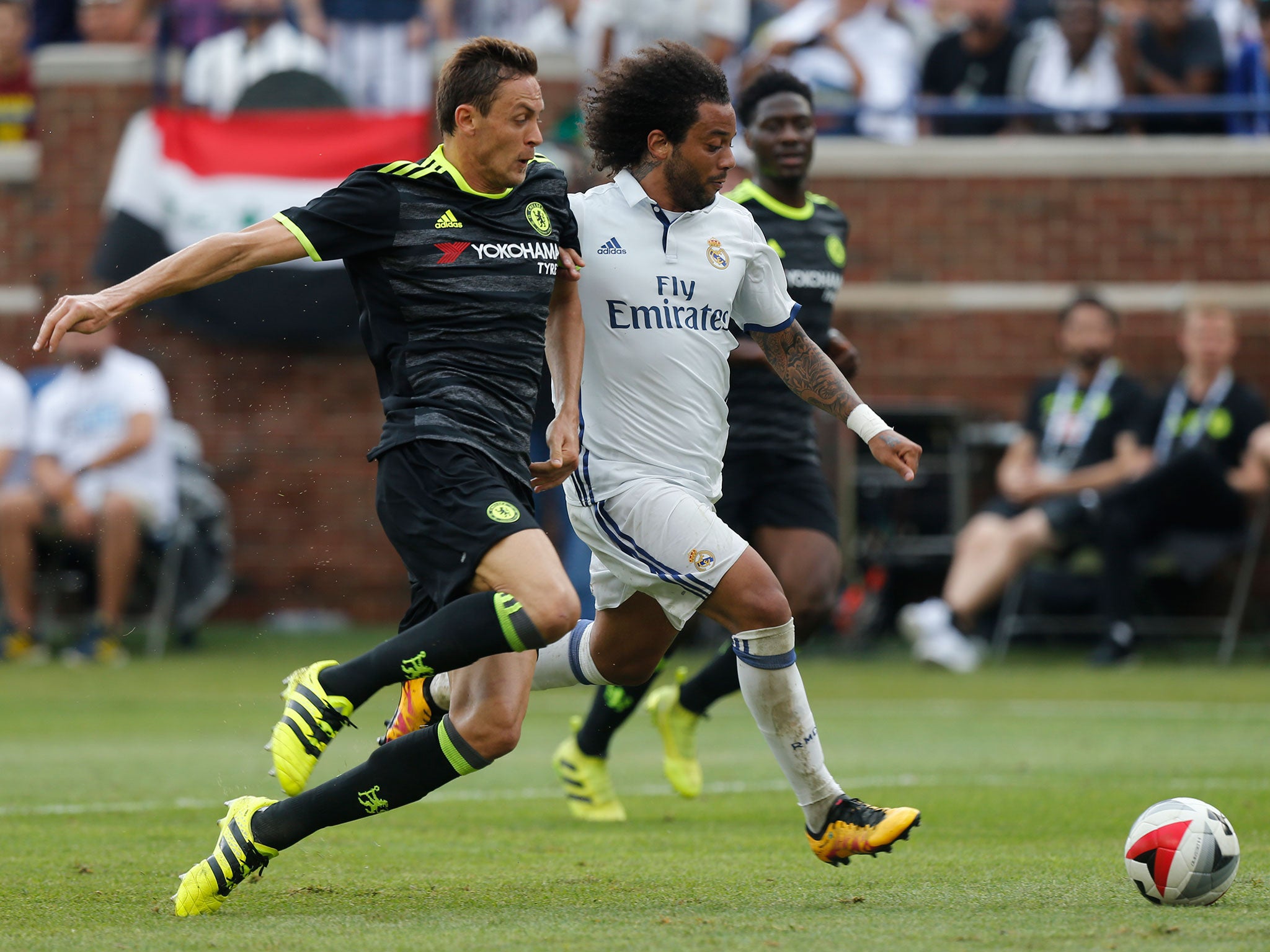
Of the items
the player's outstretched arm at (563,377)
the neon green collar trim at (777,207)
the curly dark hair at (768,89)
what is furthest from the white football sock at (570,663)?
the curly dark hair at (768,89)

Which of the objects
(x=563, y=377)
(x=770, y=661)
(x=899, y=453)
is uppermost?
(x=563, y=377)

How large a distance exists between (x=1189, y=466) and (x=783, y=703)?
8260 mm

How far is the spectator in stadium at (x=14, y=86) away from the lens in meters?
16.2

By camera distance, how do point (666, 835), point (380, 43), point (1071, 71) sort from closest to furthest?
1. point (666, 835)
2. point (1071, 71)
3. point (380, 43)

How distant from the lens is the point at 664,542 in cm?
545

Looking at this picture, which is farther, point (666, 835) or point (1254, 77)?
point (1254, 77)

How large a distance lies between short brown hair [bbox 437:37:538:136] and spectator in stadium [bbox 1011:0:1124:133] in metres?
Result: 10.7

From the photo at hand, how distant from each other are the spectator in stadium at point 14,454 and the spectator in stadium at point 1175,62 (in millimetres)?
9069

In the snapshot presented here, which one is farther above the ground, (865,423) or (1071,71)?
(1071,71)

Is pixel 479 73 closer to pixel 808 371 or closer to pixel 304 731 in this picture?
pixel 808 371

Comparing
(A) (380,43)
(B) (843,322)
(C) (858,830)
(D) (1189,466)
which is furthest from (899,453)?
(A) (380,43)

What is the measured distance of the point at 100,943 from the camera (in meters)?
4.33

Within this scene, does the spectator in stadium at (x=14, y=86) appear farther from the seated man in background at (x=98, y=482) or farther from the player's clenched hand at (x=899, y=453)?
the player's clenched hand at (x=899, y=453)

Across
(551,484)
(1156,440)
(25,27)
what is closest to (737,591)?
(551,484)
